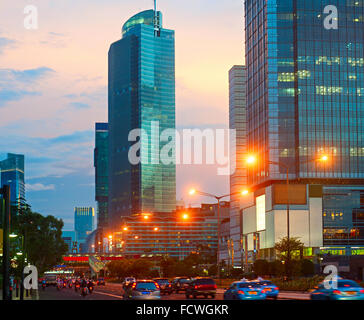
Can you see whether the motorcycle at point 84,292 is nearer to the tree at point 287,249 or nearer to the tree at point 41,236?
the tree at point 287,249

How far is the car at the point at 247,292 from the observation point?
131 feet

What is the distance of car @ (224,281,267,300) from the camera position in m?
40.0

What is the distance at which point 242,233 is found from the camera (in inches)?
7869

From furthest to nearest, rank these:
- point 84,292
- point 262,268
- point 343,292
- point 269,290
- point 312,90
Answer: point 312,90 → point 262,268 → point 84,292 → point 269,290 → point 343,292

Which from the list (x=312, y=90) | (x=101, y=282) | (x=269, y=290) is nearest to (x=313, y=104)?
(x=312, y=90)

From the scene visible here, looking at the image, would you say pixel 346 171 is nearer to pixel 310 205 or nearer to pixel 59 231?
pixel 310 205

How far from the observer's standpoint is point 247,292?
40.2m

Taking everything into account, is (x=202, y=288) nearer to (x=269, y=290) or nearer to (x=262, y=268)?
(x=269, y=290)

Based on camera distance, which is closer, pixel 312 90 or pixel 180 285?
pixel 180 285

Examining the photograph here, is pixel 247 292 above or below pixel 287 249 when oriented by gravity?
below

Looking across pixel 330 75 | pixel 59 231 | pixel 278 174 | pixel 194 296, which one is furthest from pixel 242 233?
pixel 194 296

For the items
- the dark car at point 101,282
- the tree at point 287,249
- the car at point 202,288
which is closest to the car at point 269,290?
the car at point 202,288

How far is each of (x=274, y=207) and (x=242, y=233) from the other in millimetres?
33768

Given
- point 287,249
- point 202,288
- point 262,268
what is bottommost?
point 262,268
